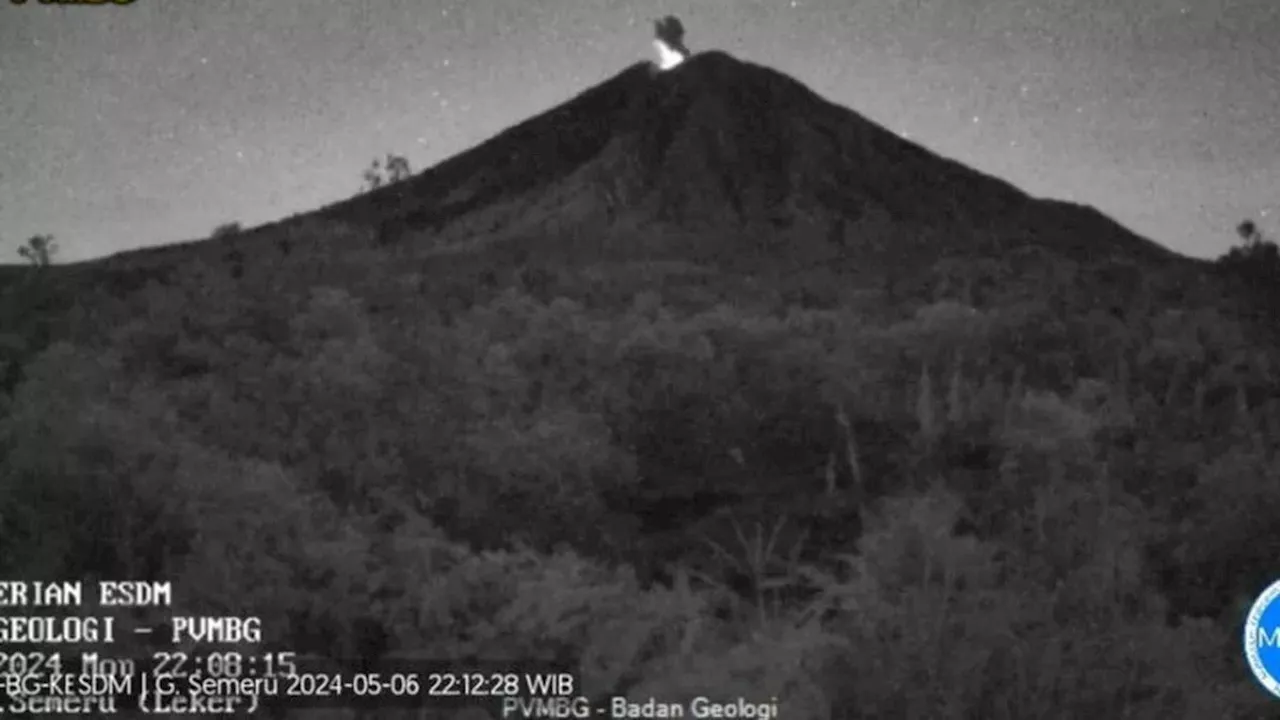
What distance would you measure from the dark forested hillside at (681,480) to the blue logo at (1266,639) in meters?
0.93

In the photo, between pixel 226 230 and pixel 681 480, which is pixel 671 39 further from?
pixel 681 480

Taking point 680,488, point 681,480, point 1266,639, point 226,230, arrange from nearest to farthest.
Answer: point 1266,639, point 680,488, point 681,480, point 226,230

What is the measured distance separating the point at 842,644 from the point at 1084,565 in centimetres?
371

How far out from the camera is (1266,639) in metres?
6.88

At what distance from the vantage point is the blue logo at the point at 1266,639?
680 centimetres

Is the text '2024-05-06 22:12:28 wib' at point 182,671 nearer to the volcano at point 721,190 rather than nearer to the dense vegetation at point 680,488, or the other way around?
the dense vegetation at point 680,488

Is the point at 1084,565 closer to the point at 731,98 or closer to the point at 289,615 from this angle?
the point at 289,615

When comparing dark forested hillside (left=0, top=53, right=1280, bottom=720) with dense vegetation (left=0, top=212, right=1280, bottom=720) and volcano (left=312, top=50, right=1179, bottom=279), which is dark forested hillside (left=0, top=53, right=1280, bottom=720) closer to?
dense vegetation (left=0, top=212, right=1280, bottom=720)

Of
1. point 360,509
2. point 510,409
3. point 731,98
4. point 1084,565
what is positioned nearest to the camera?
point 1084,565

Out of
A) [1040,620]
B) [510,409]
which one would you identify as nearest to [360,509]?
[510,409]

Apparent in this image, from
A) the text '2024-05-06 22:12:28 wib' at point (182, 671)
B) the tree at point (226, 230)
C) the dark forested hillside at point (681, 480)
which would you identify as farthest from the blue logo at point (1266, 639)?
the tree at point (226, 230)

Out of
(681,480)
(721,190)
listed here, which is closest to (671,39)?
(721,190)

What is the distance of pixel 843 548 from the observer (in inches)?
492

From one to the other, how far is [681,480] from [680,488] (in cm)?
32
